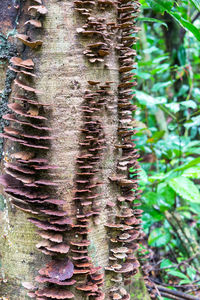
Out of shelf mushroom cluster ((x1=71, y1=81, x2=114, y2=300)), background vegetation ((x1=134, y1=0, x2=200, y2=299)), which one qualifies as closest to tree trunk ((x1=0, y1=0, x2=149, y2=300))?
shelf mushroom cluster ((x1=71, y1=81, x2=114, y2=300))

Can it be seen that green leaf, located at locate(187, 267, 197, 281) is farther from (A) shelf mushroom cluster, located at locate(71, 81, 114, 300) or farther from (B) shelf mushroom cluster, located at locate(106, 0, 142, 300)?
(A) shelf mushroom cluster, located at locate(71, 81, 114, 300)

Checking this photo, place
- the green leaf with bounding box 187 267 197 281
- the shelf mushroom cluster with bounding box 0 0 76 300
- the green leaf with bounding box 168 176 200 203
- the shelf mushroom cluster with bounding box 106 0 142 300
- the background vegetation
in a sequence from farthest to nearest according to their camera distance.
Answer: the green leaf with bounding box 187 267 197 281
the background vegetation
the green leaf with bounding box 168 176 200 203
the shelf mushroom cluster with bounding box 106 0 142 300
the shelf mushroom cluster with bounding box 0 0 76 300

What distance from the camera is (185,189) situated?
5.33ft

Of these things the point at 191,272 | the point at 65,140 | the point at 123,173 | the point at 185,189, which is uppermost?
the point at 65,140

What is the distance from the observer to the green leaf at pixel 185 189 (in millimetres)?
1589

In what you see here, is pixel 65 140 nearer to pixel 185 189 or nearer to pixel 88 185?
pixel 88 185

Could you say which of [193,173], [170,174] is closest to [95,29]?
[193,173]

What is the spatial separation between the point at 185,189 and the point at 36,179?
98 cm

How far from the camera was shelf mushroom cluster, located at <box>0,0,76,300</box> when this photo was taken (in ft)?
3.06

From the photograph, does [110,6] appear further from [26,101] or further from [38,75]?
[26,101]

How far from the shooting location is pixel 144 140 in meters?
2.44

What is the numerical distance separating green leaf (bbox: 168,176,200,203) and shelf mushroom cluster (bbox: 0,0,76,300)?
846 millimetres

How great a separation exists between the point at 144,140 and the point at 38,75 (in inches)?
61.9

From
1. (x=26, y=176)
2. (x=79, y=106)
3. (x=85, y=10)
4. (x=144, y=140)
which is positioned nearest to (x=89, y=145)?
(x=79, y=106)
